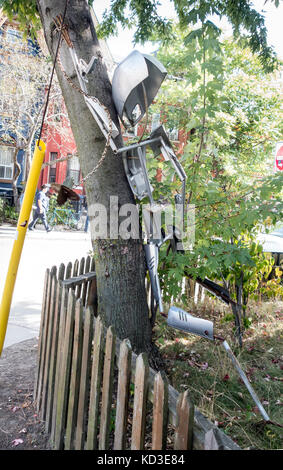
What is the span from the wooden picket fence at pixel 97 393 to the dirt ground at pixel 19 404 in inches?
3.5

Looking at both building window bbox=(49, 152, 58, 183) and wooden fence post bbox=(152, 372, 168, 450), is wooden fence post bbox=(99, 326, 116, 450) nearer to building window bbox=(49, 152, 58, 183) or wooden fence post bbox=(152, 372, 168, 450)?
wooden fence post bbox=(152, 372, 168, 450)

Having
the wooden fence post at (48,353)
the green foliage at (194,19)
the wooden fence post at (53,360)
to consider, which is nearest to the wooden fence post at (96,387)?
the wooden fence post at (53,360)

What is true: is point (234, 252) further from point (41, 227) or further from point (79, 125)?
point (41, 227)

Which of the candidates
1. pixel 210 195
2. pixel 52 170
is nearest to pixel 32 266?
pixel 210 195

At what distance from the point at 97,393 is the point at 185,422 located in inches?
32.2

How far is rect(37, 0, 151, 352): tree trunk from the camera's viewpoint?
2994 millimetres

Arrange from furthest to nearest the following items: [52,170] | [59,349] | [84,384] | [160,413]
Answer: [52,170], [59,349], [84,384], [160,413]

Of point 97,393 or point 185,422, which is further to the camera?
point 97,393

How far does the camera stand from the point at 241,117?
921cm

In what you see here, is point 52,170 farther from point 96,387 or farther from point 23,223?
point 96,387

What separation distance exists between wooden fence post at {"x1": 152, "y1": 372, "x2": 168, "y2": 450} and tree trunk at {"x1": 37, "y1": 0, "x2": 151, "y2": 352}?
57.7 inches

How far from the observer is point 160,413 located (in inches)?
62.4

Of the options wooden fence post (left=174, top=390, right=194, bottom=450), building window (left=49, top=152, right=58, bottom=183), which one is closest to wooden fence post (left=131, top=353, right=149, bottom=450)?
wooden fence post (left=174, top=390, right=194, bottom=450)

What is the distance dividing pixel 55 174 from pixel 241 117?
17.0 meters
